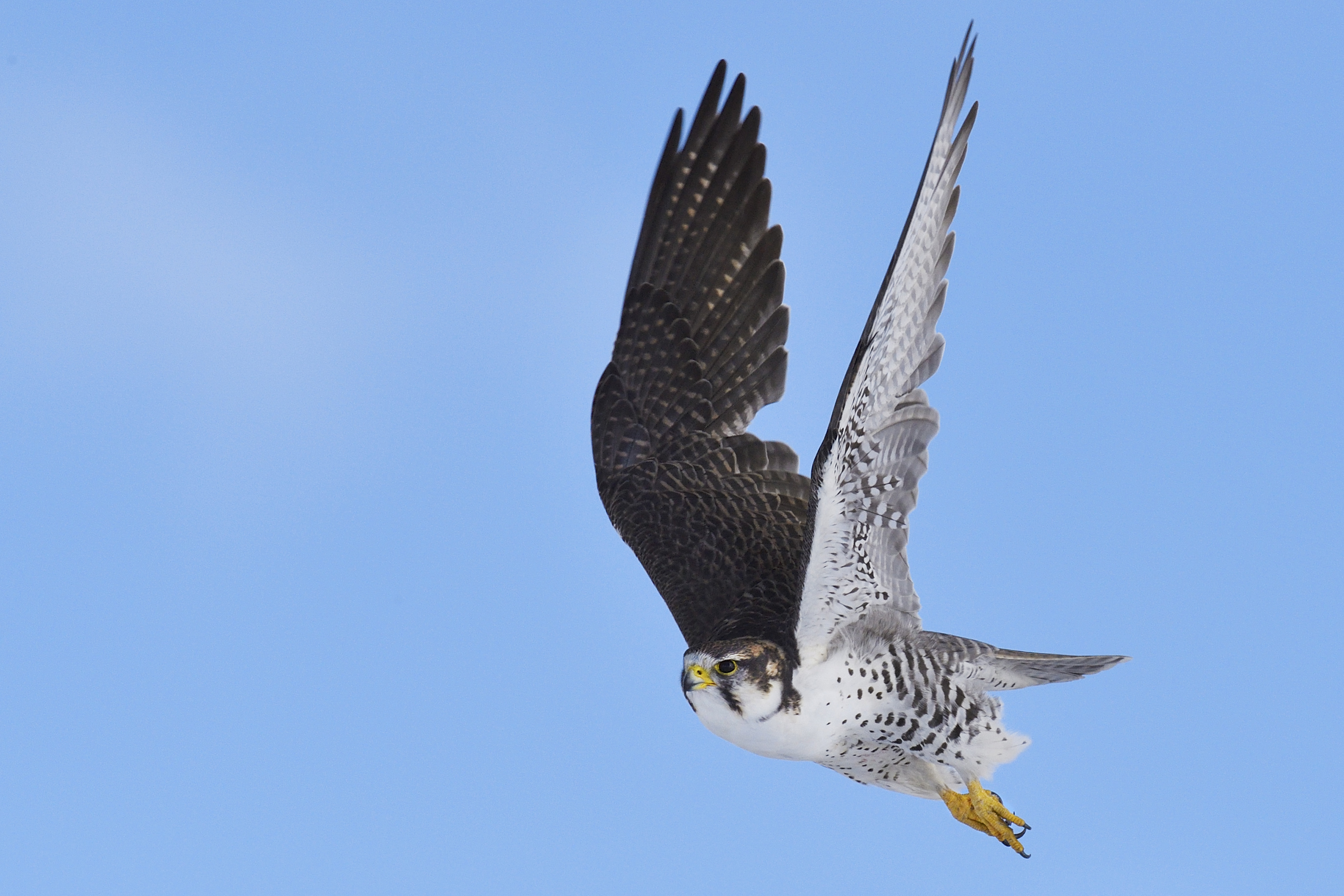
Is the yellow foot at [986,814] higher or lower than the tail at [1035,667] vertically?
lower

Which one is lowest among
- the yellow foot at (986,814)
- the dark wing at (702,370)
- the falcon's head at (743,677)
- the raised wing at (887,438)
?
the yellow foot at (986,814)

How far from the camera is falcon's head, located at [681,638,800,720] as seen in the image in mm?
6746

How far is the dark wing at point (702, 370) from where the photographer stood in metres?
8.64

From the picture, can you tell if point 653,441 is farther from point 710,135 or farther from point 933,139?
point 933,139

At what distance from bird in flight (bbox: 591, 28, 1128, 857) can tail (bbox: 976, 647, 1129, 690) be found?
1cm

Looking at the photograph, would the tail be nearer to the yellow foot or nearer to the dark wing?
the yellow foot

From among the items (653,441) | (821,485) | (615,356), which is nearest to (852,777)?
(821,485)

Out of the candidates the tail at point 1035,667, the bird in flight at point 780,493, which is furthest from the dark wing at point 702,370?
the tail at point 1035,667

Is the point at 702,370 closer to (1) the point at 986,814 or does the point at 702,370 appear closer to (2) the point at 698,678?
(2) the point at 698,678

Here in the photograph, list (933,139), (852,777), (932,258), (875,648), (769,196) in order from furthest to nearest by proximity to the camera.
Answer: (769,196)
(852,777)
(875,648)
(932,258)
(933,139)

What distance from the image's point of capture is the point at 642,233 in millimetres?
9695

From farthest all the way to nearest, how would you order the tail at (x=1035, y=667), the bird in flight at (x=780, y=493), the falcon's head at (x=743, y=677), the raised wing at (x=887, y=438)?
the tail at (x=1035, y=667)
the falcon's head at (x=743, y=677)
the bird in flight at (x=780, y=493)
the raised wing at (x=887, y=438)

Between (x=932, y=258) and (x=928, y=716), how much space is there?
2.62 m

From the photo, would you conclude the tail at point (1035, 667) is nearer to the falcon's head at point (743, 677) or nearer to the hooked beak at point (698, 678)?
the falcon's head at point (743, 677)
